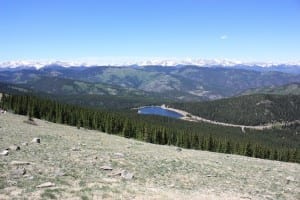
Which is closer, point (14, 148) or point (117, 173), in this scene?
point (117, 173)

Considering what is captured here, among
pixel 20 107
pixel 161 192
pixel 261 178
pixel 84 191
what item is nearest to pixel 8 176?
pixel 84 191

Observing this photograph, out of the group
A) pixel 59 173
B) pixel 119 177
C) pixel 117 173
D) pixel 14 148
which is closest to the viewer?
pixel 59 173

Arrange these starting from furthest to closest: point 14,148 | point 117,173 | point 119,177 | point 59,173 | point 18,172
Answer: point 14,148 < point 117,173 < point 119,177 < point 59,173 < point 18,172

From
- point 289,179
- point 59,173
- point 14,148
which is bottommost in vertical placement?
point 289,179

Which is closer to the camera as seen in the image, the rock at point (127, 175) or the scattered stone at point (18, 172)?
the scattered stone at point (18, 172)

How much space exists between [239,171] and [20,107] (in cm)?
9853

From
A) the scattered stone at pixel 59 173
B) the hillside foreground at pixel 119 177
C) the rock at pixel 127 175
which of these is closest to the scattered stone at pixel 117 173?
the hillside foreground at pixel 119 177

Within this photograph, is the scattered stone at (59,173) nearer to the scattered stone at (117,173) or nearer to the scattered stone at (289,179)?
the scattered stone at (117,173)

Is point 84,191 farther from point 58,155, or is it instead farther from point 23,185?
point 58,155

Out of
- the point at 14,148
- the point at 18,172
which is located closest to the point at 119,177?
the point at 18,172

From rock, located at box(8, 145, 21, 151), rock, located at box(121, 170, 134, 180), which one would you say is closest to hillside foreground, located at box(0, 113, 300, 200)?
rock, located at box(121, 170, 134, 180)

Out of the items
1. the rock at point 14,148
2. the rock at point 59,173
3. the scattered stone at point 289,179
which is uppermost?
the rock at point 14,148

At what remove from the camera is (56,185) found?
100ft

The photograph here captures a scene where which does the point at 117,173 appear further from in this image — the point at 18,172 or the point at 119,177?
the point at 18,172
